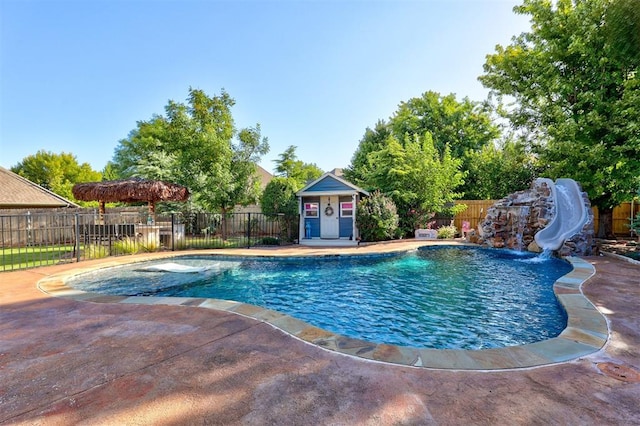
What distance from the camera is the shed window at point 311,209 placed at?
526 inches

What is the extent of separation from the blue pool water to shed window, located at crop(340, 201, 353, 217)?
3986mm

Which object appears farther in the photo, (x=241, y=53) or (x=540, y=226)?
(x=241, y=53)

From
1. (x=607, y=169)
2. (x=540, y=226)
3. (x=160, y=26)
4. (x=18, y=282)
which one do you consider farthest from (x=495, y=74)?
(x=18, y=282)

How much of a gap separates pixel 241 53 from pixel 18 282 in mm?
9927

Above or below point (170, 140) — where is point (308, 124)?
above

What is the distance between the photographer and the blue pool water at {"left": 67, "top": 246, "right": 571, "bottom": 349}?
375cm

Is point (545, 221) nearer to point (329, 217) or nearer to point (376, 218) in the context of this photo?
point (376, 218)

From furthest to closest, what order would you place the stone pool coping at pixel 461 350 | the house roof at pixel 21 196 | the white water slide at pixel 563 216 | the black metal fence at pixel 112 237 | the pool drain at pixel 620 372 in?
the house roof at pixel 21 196
the white water slide at pixel 563 216
the black metal fence at pixel 112 237
the stone pool coping at pixel 461 350
the pool drain at pixel 620 372

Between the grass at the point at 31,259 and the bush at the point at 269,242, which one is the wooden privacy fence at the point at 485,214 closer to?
the bush at the point at 269,242

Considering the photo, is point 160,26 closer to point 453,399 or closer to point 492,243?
point 453,399

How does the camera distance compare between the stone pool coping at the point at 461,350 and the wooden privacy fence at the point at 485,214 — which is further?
the wooden privacy fence at the point at 485,214

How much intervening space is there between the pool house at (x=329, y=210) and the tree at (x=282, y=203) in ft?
1.15

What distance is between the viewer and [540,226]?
31.3 ft

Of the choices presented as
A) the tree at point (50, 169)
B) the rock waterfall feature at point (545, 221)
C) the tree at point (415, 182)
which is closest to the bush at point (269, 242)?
the tree at point (415, 182)
